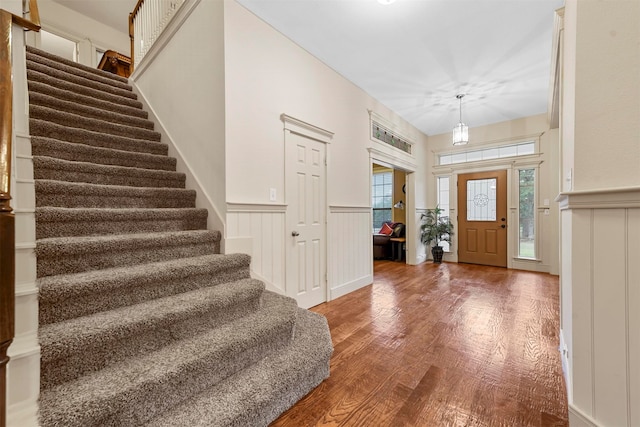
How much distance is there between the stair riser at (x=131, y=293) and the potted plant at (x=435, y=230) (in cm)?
489

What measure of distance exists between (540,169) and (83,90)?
733cm

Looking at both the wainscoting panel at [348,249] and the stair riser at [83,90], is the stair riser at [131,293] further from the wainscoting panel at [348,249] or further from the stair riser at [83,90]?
the stair riser at [83,90]

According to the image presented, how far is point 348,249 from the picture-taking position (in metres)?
3.78

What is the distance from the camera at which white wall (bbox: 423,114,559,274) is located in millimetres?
4828

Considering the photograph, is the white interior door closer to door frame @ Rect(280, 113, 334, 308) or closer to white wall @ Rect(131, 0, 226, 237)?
door frame @ Rect(280, 113, 334, 308)

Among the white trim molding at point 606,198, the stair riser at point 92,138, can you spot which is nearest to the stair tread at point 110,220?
the stair riser at point 92,138

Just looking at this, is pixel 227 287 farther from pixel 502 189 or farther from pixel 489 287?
pixel 502 189

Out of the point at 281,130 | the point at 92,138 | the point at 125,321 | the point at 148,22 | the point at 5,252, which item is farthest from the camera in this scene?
the point at 148,22

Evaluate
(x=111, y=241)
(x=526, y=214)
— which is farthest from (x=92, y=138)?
(x=526, y=214)

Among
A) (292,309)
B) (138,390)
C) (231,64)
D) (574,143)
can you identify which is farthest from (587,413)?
(231,64)

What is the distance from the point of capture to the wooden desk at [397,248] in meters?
6.16

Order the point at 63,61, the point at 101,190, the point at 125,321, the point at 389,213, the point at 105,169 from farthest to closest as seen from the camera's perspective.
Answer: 1. the point at 389,213
2. the point at 63,61
3. the point at 105,169
4. the point at 101,190
5. the point at 125,321

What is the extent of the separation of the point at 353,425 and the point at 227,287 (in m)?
1.13

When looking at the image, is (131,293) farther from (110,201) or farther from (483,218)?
(483,218)
